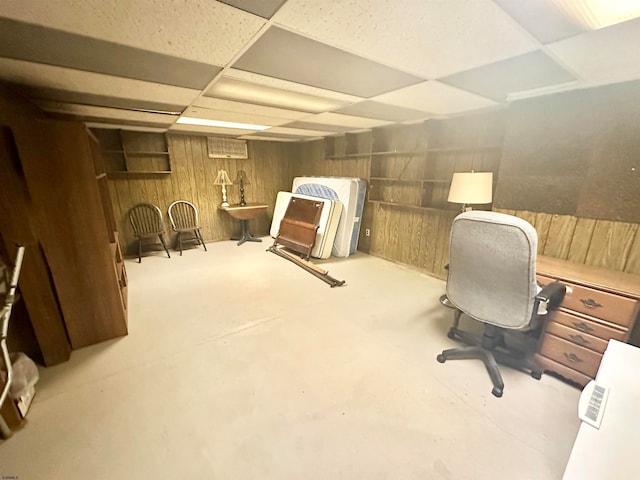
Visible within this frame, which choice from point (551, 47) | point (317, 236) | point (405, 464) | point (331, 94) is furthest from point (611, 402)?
point (317, 236)

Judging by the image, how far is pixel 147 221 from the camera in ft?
14.4

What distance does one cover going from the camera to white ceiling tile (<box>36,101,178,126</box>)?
243 centimetres

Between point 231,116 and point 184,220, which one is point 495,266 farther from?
point 184,220

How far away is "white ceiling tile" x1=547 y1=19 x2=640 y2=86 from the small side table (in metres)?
4.27

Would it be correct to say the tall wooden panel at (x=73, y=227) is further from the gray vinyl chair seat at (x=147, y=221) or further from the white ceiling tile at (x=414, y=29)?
the gray vinyl chair seat at (x=147, y=221)

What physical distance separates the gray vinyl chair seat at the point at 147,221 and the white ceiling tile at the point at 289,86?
3.28 m

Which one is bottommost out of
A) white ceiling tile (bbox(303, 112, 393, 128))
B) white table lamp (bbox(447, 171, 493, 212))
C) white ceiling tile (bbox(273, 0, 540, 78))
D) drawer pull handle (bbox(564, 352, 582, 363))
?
drawer pull handle (bbox(564, 352, 582, 363))

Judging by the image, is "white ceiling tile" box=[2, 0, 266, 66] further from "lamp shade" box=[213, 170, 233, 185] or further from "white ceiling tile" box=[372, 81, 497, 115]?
"lamp shade" box=[213, 170, 233, 185]

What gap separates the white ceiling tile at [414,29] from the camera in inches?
39.2

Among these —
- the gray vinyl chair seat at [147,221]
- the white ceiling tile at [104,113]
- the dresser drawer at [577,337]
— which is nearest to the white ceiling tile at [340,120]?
the white ceiling tile at [104,113]

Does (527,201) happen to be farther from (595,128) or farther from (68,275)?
(68,275)

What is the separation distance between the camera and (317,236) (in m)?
3.98

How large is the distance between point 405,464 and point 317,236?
2967mm

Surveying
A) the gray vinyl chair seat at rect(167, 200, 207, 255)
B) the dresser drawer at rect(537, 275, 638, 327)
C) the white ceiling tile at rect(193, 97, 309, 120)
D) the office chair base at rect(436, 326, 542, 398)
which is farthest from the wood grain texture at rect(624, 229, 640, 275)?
the gray vinyl chair seat at rect(167, 200, 207, 255)
